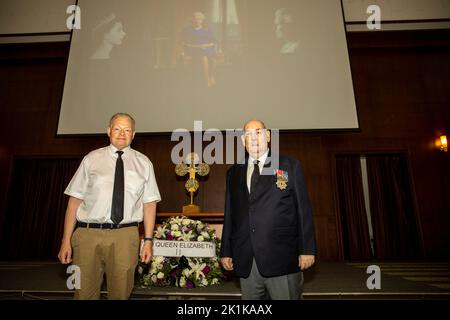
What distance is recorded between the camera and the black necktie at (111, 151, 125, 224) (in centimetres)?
151

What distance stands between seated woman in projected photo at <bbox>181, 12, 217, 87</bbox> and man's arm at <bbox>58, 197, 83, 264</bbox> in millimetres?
3136

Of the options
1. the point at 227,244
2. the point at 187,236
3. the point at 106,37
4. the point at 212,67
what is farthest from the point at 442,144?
the point at 106,37

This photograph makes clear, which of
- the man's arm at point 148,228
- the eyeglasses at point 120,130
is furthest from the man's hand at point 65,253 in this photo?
the eyeglasses at point 120,130

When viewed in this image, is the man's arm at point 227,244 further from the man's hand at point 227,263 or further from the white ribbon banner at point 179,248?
the white ribbon banner at point 179,248

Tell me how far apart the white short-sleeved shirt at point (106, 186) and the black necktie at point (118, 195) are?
0.08 ft

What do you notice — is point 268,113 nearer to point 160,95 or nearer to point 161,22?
point 160,95

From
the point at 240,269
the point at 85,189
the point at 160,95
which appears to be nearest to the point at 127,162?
the point at 85,189

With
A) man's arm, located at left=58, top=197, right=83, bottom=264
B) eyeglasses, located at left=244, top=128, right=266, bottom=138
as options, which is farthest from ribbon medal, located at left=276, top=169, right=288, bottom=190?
man's arm, located at left=58, top=197, right=83, bottom=264

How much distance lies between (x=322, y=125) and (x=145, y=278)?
10.2ft

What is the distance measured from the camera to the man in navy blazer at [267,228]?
56.4 inches

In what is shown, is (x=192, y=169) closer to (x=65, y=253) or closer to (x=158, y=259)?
(x=158, y=259)

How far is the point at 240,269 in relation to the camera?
149 cm

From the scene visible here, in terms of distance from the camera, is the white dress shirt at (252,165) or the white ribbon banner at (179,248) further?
the white ribbon banner at (179,248)

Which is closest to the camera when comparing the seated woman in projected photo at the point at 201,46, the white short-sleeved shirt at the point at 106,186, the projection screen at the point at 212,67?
the white short-sleeved shirt at the point at 106,186
